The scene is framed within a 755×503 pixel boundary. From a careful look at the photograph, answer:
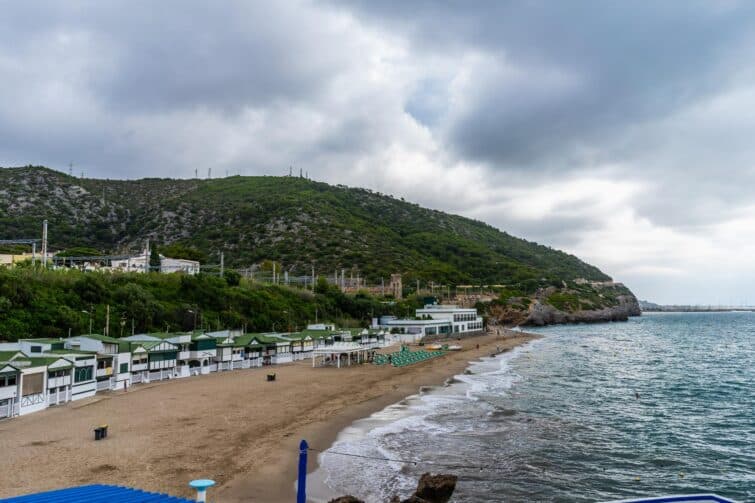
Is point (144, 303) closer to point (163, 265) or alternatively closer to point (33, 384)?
point (163, 265)

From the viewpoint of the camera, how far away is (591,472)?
21.6 meters

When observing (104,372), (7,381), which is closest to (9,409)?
(7,381)

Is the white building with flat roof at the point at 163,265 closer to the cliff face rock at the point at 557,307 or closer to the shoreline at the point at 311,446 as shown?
the shoreline at the point at 311,446

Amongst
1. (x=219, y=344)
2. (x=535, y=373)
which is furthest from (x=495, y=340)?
(x=219, y=344)

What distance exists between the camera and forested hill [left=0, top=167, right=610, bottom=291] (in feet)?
429

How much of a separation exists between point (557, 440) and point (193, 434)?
63.5 ft

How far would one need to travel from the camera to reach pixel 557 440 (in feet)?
87.1

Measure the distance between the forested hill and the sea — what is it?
94.0 meters

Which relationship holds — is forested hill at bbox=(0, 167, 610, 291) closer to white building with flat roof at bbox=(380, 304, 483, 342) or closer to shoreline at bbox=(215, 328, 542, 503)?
white building with flat roof at bbox=(380, 304, 483, 342)

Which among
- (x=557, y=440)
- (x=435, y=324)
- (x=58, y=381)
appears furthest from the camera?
(x=435, y=324)

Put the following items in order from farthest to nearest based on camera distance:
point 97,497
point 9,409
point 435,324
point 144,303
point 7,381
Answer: point 435,324
point 144,303
point 9,409
point 7,381
point 97,497

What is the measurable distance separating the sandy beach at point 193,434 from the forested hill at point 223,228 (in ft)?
280

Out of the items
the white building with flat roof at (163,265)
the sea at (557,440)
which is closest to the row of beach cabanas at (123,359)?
the sea at (557,440)

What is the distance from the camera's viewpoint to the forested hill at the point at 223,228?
13088 centimetres
